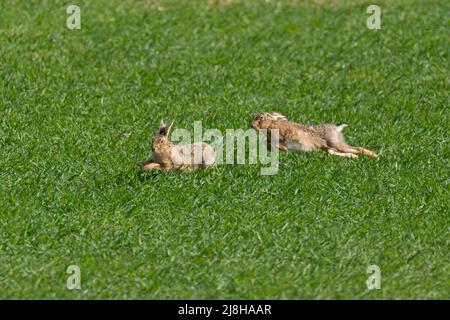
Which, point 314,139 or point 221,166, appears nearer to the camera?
point 221,166

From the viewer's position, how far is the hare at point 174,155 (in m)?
10.4

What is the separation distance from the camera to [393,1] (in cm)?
1698

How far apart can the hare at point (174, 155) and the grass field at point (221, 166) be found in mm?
109

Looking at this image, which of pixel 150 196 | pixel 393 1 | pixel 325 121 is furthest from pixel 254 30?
pixel 150 196

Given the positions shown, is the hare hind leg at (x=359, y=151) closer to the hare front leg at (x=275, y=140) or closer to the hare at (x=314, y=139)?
the hare at (x=314, y=139)

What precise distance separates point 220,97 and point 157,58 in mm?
1599

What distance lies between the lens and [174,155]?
1048 cm

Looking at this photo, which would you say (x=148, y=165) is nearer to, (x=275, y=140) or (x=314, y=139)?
(x=275, y=140)

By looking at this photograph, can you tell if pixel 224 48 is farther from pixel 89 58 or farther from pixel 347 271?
pixel 347 271

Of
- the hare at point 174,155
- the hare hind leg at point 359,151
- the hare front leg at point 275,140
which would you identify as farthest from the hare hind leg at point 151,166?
the hare hind leg at point 359,151

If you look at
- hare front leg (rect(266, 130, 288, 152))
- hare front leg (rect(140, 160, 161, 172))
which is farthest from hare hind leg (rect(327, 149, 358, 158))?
hare front leg (rect(140, 160, 161, 172))

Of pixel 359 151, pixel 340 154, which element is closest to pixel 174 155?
pixel 340 154

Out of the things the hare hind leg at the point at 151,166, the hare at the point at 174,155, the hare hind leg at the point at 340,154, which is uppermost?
the hare hind leg at the point at 340,154

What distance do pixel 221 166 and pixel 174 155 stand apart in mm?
652
